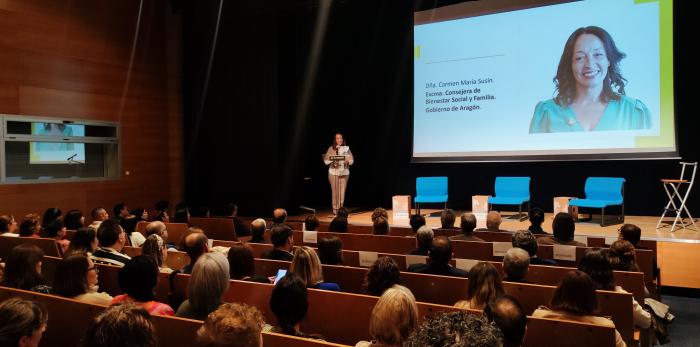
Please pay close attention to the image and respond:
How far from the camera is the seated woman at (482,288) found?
2.39 meters

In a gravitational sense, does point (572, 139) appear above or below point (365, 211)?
above

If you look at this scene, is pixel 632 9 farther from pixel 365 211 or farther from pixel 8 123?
pixel 8 123

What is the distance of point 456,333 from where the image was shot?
3.59 ft

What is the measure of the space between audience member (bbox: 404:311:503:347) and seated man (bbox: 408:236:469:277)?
2123 millimetres

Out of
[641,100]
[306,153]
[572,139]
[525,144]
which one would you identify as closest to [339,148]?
[306,153]

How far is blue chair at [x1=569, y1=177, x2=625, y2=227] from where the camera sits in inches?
282

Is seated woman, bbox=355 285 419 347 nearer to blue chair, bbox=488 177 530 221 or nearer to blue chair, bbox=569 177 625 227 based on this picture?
blue chair, bbox=569 177 625 227

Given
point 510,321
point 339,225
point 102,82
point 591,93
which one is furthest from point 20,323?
point 591,93

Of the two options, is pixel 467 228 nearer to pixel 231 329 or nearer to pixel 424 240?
pixel 424 240

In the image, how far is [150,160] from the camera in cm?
938

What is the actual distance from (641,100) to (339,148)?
15.3 feet

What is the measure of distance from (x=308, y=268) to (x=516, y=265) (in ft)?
3.94

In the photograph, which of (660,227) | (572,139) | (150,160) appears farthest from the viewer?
(150,160)

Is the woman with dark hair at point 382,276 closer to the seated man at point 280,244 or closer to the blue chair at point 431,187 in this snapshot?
the seated man at point 280,244
